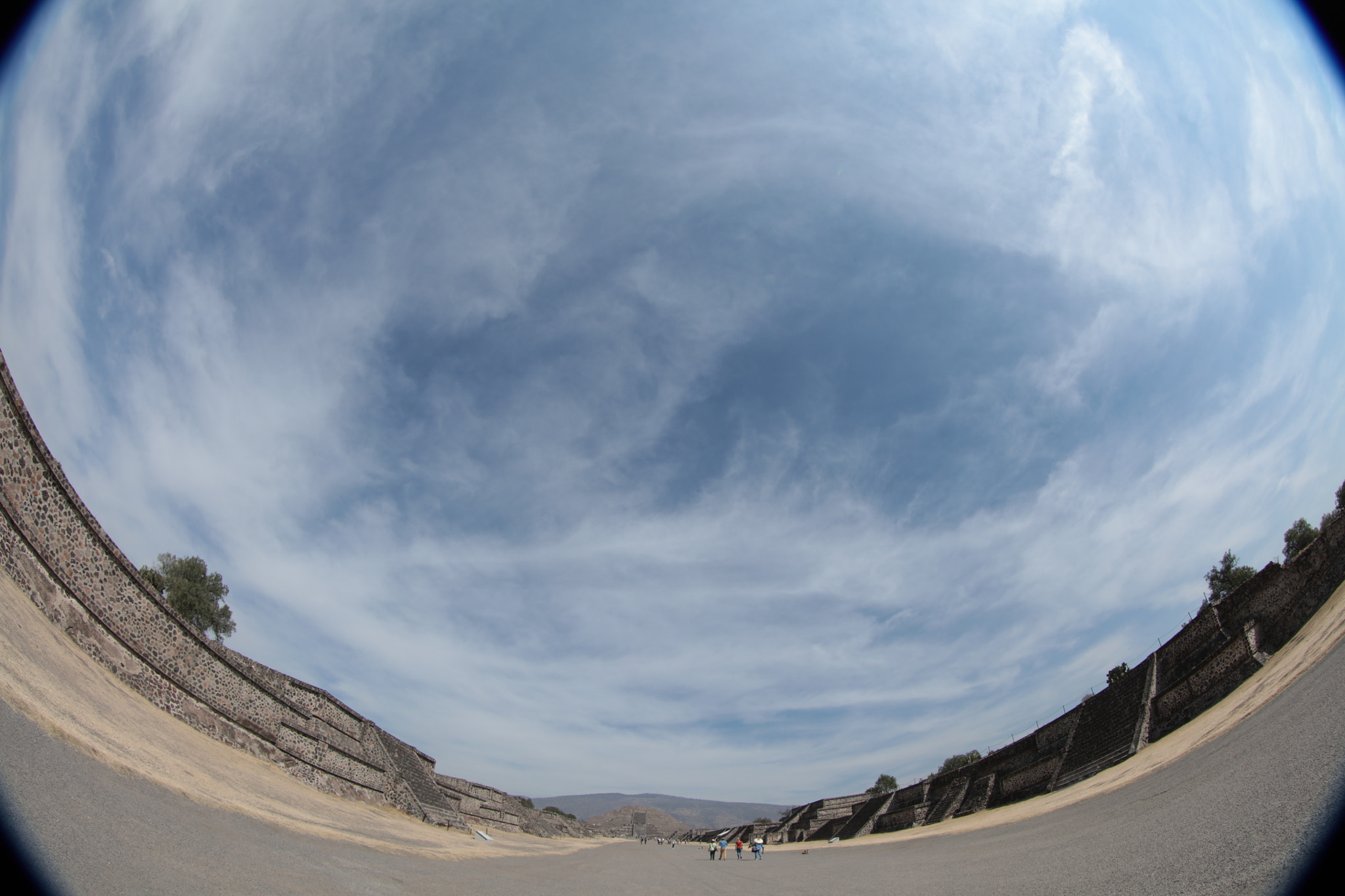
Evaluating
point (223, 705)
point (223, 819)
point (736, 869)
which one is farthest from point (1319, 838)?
point (223, 705)

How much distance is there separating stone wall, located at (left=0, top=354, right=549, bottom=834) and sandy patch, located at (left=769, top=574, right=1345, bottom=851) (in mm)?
30855

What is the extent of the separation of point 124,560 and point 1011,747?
154ft

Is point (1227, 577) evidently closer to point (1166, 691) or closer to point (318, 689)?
point (1166, 691)

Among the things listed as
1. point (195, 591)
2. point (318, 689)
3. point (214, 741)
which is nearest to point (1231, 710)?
point (214, 741)

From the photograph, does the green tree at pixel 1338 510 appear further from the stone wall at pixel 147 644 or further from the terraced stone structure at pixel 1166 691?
the stone wall at pixel 147 644

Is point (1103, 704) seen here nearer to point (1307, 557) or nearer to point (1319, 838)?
point (1307, 557)

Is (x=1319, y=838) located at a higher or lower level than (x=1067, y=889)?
higher

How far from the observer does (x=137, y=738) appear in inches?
481

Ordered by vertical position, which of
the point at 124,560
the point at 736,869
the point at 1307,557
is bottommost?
the point at 736,869

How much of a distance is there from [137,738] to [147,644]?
248 inches

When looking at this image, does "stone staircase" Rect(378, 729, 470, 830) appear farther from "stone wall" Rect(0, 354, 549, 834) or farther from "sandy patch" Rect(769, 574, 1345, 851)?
"sandy patch" Rect(769, 574, 1345, 851)

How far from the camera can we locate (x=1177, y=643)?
23422 mm

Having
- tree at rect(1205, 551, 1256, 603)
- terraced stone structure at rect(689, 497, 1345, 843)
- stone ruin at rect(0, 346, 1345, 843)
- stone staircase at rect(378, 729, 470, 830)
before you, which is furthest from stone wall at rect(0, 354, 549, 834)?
tree at rect(1205, 551, 1256, 603)

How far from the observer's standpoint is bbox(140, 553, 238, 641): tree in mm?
36750
